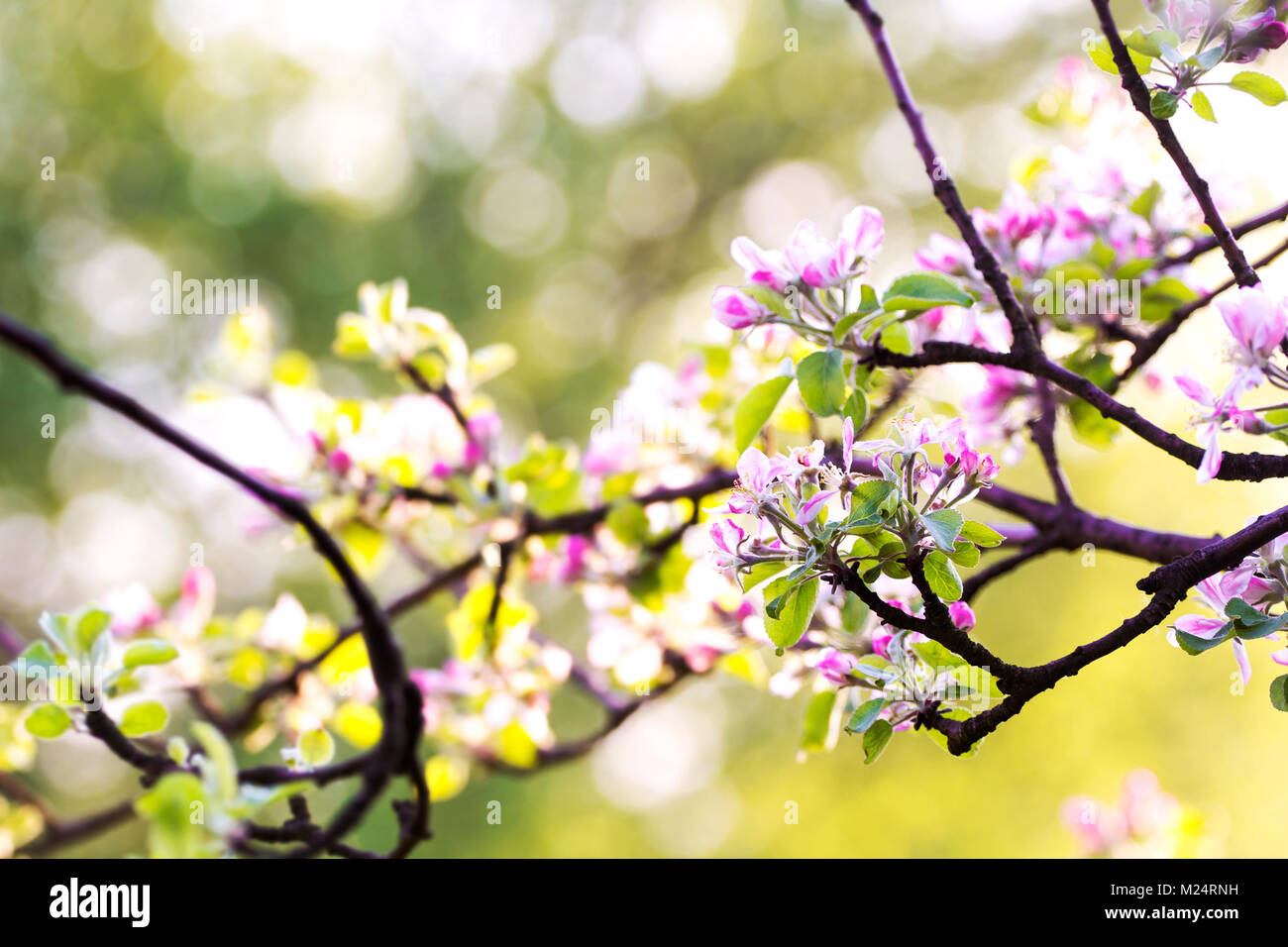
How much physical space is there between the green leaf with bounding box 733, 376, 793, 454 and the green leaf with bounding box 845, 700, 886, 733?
229 mm

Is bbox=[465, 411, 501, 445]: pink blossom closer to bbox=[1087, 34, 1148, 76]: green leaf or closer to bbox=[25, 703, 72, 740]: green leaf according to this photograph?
bbox=[25, 703, 72, 740]: green leaf

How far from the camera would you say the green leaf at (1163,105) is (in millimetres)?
664

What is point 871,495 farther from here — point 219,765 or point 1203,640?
point 219,765

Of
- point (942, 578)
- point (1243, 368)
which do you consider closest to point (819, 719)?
point (942, 578)

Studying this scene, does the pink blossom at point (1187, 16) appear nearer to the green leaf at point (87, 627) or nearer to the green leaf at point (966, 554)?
the green leaf at point (966, 554)

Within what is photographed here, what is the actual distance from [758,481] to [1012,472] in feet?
17.1

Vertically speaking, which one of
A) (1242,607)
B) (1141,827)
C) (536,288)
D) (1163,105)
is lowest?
(1141,827)

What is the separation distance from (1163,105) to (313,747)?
2.57ft

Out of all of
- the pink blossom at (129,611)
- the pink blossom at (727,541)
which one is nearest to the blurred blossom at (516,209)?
the pink blossom at (129,611)

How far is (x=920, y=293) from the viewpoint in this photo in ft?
2.26

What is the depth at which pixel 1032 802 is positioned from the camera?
5.28 m

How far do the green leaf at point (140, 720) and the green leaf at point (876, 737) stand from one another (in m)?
0.60

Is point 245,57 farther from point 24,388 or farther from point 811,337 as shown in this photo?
point 811,337
